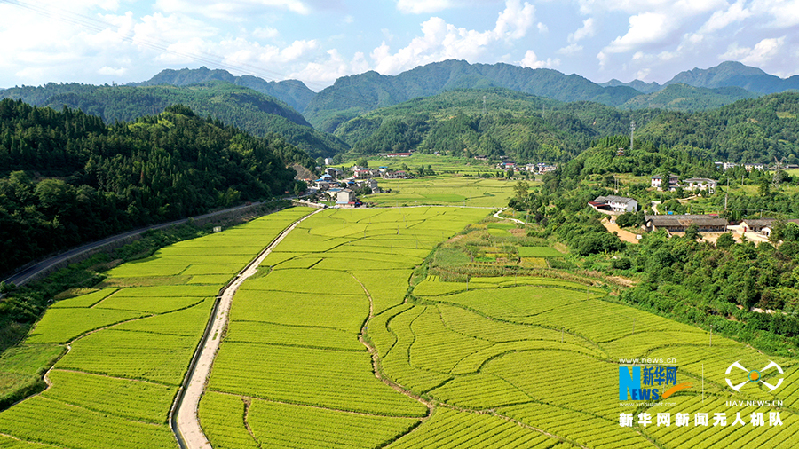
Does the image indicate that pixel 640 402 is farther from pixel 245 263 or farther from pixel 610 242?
pixel 245 263

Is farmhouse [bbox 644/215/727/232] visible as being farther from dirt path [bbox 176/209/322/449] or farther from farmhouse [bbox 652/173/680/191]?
dirt path [bbox 176/209/322/449]

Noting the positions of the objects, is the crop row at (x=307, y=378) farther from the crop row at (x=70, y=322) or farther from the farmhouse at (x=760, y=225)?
the farmhouse at (x=760, y=225)

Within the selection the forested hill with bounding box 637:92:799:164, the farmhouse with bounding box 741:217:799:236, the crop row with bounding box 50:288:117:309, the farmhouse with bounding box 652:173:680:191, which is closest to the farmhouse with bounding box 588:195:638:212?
the farmhouse with bounding box 741:217:799:236

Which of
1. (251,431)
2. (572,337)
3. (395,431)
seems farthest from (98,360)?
(572,337)

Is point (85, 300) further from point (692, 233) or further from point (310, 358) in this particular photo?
point (692, 233)

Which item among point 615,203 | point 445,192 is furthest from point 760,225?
point 445,192

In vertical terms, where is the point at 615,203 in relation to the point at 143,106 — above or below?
below

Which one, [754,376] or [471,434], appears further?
[754,376]
